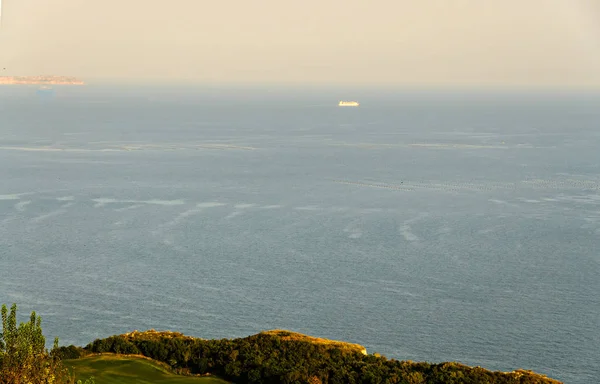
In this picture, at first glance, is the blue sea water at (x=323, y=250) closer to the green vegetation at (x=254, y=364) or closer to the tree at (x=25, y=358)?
the green vegetation at (x=254, y=364)

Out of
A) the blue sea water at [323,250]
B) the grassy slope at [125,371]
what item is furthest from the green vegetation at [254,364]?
the blue sea water at [323,250]

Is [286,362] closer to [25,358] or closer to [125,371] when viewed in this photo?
[125,371]

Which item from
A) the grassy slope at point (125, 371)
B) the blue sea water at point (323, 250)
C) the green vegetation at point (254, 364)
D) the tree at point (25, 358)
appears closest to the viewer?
the tree at point (25, 358)

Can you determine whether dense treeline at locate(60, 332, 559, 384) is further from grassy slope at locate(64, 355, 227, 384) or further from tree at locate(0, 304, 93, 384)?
tree at locate(0, 304, 93, 384)

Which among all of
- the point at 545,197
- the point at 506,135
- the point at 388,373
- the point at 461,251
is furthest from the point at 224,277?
the point at 506,135

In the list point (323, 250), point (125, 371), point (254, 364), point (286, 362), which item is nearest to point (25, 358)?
point (125, 371)

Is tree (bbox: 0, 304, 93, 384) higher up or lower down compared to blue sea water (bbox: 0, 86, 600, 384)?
higher up

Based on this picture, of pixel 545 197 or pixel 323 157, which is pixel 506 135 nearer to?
pixel 323 157

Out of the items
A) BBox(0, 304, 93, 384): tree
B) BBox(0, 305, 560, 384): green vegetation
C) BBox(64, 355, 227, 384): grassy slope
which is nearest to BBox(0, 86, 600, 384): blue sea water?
BBox(0, 305, 560, 384): green vegetation
